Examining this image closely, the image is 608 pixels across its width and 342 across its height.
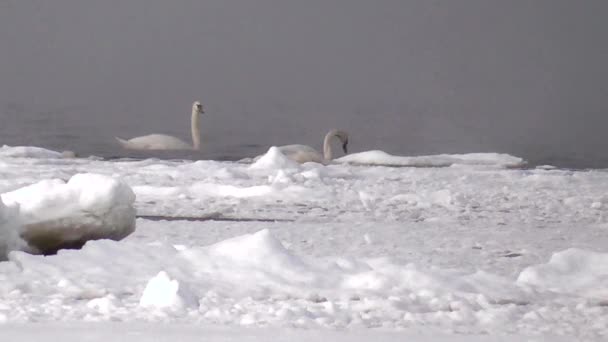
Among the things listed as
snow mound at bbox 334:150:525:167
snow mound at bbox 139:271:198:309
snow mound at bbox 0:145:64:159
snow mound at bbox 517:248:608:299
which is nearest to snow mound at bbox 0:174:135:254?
snow mound at bbox 139:271:198:309

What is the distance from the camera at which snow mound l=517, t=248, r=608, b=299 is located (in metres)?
5.09

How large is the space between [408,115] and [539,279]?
30866 millimetres

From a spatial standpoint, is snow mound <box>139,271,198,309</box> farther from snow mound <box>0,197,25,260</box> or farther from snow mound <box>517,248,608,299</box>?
snow mound <box>517,248,608,299</box>

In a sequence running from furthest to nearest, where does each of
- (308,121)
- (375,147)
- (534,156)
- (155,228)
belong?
(308,121) < (375,147) < (534,156) < (155,228)

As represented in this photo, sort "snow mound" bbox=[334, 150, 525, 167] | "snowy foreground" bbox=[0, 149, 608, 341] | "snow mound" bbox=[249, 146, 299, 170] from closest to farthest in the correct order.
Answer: "snowy foreground" bbox=[0, 149, 608, 341], "snow mound" bbox=[249, 146, 299, 170], "snow mound" bbox=[334, 150, 525, 167]

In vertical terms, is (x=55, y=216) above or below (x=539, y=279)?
above

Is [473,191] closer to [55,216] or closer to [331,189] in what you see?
[331,189]

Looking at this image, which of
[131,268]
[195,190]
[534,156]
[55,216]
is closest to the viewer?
[131,268]

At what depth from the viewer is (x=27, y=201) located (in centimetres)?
562

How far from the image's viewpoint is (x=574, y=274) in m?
5.39

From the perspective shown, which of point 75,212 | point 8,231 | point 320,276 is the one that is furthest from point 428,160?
point 8,231

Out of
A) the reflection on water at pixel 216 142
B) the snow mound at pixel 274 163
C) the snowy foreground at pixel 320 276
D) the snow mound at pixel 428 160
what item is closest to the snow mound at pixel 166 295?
the snowy foreground at pixel 320 276

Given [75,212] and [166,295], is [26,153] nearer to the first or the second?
[75,212]

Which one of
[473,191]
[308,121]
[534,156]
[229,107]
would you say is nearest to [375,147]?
[534,156]
